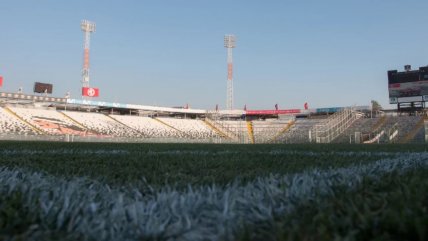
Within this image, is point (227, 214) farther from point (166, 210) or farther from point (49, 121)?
point (49, 121)

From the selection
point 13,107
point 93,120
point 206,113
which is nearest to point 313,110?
point 206,113

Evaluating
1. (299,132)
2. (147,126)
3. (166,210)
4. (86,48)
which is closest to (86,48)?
(86,48)

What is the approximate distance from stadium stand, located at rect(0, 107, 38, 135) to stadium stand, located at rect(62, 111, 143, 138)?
559 centimetres

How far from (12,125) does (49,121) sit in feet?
14.0

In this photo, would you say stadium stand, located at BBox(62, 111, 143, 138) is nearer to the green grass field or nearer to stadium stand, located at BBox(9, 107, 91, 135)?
stadium stand, located at BBox(9, 107, 91, 135)

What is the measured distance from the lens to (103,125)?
37.1 meters

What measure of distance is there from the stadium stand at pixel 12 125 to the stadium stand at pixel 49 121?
0.72 meters

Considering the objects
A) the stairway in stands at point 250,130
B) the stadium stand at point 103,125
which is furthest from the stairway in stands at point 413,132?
the stadium stand at point 103,125

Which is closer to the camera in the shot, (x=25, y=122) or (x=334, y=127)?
(x=25, y=122)

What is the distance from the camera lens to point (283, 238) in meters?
1.19

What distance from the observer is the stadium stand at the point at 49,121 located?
31625mm

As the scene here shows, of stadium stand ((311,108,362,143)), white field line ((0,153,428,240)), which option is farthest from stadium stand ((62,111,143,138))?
white field line ((0,153,428,240))

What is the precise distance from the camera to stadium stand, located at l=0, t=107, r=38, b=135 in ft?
92.6

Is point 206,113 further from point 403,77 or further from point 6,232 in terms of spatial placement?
point 6,232
